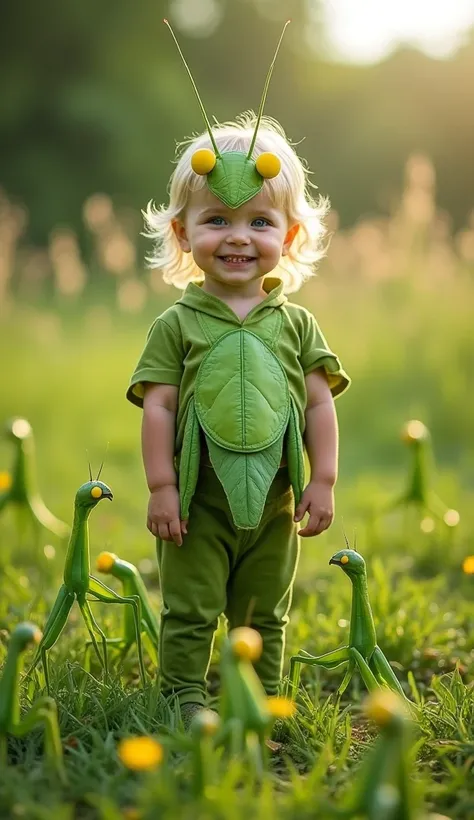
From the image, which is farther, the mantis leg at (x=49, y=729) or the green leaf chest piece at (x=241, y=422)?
the green leaf chest piece at (x=241, y=422)

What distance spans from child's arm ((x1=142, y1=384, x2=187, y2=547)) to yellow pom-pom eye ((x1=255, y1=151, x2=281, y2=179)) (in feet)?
1.77

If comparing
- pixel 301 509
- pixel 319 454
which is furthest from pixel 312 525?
pixel 319 454

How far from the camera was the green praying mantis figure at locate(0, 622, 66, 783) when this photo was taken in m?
1.87

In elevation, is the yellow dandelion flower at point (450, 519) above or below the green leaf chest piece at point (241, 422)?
below

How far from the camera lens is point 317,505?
2379 millimetres

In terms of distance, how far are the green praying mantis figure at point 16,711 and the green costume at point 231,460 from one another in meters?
0.54

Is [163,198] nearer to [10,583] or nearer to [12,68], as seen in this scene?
[12,68]

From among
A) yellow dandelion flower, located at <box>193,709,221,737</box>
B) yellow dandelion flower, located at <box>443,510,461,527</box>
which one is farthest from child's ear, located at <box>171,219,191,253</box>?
yellow dandelion flower, located at <box>443,510,461,527</box>

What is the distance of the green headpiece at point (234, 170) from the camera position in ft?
7.36

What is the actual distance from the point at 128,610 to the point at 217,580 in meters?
0.32

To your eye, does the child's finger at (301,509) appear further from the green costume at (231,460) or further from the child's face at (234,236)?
the child's face at (234,236)

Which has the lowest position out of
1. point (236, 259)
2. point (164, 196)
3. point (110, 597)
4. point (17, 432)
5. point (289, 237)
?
point (110, 597)

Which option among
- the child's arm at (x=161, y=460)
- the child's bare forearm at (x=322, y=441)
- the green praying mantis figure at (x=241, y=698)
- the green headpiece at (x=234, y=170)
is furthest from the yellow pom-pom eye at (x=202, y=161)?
the green praying mantis figure at (x=241, y=698)

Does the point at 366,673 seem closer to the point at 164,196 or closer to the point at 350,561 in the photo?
the point at 350,561
